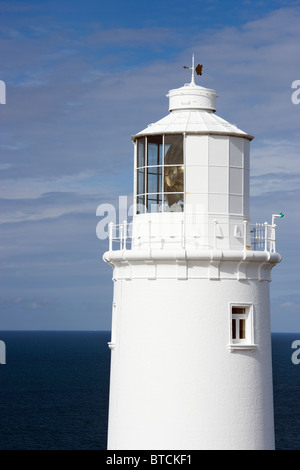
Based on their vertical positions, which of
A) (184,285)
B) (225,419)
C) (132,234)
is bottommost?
(225,419)

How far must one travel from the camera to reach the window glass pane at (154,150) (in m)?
18.9

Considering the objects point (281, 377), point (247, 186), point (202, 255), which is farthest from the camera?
point (281, 377)

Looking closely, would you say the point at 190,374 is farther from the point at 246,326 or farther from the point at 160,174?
the point at 160,174

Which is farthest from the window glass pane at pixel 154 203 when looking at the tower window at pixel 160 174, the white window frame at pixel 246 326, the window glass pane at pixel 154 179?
the white window frame at pixel 246 326

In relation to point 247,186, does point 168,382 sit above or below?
below

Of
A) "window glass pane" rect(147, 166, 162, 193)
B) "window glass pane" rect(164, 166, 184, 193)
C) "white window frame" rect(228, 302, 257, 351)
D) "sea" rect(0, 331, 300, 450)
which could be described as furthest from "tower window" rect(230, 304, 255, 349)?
"sea" rect(0, 331, 300, 450)

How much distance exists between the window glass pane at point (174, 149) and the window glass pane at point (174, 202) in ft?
2.19

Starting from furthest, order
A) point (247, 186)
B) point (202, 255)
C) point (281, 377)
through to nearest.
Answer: point (281, 377) < point (247, 186) < point (202, 255)

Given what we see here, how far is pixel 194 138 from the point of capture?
18.6 metres

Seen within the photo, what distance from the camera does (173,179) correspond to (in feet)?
61.6

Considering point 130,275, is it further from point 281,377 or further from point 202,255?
point 281,377

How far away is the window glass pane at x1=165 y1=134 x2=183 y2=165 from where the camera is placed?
1867 centimetres

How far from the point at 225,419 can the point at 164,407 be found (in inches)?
47.9

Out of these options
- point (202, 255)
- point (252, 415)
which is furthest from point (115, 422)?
point (202, 255)
